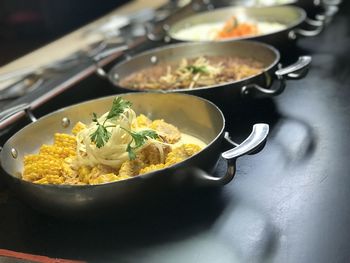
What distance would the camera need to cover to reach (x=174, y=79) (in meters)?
1.92

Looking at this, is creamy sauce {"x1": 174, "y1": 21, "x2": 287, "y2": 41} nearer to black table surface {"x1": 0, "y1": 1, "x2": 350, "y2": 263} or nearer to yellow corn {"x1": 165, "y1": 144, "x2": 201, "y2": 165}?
black table surface {"x1": 0, "y1": 1, "x2": 350, "y2": 263}

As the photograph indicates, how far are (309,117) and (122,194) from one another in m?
0.82

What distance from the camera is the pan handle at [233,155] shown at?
1.15 metres

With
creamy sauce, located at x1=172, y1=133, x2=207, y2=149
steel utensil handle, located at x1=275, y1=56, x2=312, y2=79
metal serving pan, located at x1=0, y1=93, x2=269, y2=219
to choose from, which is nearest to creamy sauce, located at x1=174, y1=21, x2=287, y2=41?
steel utensil handle, located at x1=275, y1=56, x2=312, y2=79

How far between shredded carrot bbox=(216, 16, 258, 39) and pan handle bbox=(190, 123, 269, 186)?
4.25 ft

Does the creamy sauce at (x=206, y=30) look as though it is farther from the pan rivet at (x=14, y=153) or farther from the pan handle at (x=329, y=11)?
the pan rivet at (x=14, y=153)

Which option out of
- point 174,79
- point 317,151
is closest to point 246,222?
point 317,151

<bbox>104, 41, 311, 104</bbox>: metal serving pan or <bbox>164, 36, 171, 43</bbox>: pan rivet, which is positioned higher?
<bbox>104, 41, 311, 104</bbox>: metal serving pan

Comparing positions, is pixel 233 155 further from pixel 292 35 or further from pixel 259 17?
pixel 259 17

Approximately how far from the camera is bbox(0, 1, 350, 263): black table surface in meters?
1.11

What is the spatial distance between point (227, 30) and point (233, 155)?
1.43m

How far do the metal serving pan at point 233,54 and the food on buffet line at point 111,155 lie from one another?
14.3 inches

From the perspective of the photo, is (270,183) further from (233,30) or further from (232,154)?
(233,30)

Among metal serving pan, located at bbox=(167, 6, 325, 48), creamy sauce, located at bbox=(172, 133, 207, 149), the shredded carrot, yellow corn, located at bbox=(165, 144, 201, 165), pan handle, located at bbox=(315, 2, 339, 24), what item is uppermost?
yellow corn, located at bbox=(165, 144, 201, 165)
